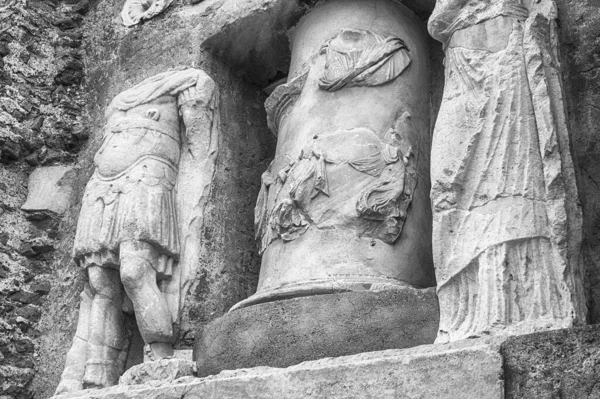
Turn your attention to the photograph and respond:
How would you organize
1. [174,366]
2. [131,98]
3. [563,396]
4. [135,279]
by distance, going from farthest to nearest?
[131,98] < [135,279] < [174,366] < [563,396]

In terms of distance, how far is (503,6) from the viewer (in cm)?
580

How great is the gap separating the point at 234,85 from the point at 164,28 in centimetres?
55

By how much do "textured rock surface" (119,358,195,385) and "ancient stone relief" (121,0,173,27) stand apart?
8.10 ft

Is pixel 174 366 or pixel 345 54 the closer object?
pixel 174 366

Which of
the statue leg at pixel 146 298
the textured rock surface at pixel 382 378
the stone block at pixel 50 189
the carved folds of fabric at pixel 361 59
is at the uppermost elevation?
the carved folds of fabric at pixel 361 59

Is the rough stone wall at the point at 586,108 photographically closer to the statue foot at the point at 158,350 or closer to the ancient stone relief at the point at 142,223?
the ancient stone relief at the point at 142,223

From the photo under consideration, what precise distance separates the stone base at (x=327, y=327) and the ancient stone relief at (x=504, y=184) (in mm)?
237

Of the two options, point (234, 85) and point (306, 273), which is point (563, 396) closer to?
point (306, 273)

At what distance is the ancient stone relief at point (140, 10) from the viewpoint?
7664 mm

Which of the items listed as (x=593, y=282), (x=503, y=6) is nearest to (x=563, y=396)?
(x=593, y=282)

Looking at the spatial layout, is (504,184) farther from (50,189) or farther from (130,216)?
(50,189)

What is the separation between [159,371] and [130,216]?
91cm

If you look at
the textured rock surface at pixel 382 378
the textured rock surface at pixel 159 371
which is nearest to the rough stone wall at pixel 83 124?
the textured rock surface at pixel 159 371

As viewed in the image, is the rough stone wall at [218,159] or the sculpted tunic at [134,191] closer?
the sculpted tunic at [134,191]
